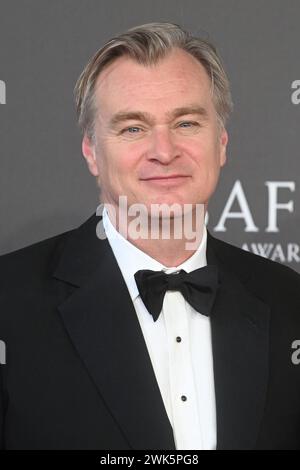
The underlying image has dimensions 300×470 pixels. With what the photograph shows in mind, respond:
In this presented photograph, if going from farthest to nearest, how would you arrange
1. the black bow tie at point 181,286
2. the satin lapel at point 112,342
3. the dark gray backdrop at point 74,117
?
the dark gray backdrop at point 74,117
the black bow tie at point 181,286
the satin lapel at point 112,342

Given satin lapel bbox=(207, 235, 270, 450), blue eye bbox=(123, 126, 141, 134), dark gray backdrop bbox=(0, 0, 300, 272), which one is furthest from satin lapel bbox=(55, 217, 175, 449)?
dark gray backdrop bbox=(0, 0, 300, 272)

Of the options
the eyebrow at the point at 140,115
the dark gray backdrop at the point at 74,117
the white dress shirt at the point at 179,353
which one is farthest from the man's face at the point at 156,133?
the dark gray backdrop at the point at 74,117

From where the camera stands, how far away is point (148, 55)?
183 cm

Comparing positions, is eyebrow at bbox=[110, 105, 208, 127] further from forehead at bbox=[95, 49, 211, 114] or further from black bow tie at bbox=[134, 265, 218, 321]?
black bow tie at bbox=[134, 265, 218, 321]

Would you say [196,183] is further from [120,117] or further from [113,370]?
[113,370]

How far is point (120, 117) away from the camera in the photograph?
1.81m

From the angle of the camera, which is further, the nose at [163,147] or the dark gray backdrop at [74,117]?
the dark gray backdrop at [74,117]

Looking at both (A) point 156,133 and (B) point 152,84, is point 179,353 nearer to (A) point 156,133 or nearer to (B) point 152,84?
(A) point 156,133

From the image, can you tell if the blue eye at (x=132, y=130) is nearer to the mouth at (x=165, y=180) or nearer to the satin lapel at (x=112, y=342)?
the mouth at (x=165, y=180)

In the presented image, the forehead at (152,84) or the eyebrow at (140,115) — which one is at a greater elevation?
the forehead at (152,84)

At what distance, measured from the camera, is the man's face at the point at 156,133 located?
5.85 feet

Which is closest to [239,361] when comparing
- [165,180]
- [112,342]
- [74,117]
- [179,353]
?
[179,353]

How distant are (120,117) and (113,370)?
0.50 meters

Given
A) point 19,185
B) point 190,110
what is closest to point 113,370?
point 190,110
